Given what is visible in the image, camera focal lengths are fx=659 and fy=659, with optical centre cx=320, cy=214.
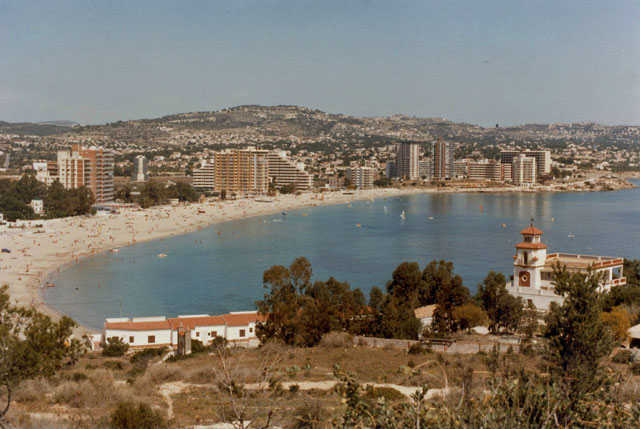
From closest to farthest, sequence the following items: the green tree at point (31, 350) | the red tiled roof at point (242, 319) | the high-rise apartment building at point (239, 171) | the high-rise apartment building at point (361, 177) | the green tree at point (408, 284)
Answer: the green tree at point (31, 350), the red tiled roof at point (242, 319), the green tree at point (408, 284), the high-rise apartment building at point (239, 171), the high-rise apartment building at point (361, 177)

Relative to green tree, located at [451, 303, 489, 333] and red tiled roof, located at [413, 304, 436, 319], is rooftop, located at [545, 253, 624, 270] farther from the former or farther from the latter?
red tiled roof, located at [413, 304, 436, 319]

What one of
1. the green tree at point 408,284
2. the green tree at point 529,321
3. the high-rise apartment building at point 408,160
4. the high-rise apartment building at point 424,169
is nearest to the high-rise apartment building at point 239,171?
the high-rise apartment building at point 408,160

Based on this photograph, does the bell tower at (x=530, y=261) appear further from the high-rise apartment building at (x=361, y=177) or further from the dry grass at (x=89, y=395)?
the high-rise apartment building at (x=361, y=177)

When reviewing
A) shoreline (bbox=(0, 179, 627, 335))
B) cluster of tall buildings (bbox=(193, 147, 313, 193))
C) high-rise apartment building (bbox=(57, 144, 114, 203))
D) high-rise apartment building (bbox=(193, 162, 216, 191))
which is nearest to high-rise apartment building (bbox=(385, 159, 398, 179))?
cluster of tall buildings (bbox=(193, 147, 313, 193))

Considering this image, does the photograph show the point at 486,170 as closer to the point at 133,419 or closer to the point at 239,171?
the point at 239,171

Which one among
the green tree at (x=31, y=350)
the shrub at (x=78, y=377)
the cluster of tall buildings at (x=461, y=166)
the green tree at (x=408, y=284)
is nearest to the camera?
the green tree at (x=31, y=350)

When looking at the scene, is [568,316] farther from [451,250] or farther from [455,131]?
[455,131]

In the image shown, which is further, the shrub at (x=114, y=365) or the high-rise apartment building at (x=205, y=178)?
the high-rise apartment building at (x=205, y=178)
